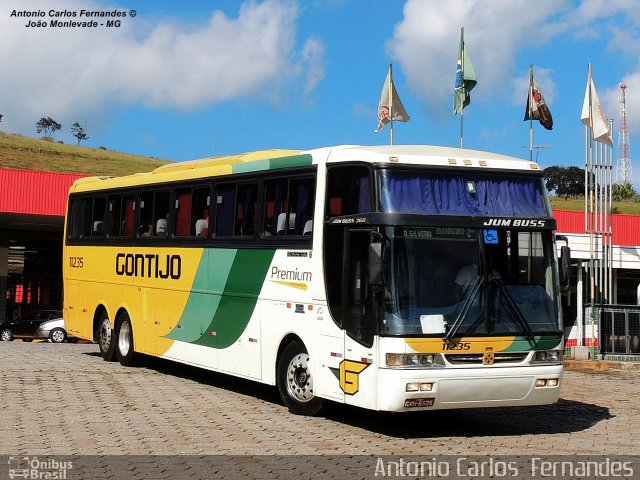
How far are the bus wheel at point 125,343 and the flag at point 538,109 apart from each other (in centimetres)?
1731

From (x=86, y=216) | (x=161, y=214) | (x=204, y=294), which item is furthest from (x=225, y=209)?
(x=86, y=216)

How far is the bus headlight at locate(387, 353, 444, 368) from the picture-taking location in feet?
36.1

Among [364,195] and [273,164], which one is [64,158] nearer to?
[273,164]

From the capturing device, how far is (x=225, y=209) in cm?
1503

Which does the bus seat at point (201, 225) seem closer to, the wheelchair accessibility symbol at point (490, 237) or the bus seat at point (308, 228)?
the bus seat at point (308, 228)

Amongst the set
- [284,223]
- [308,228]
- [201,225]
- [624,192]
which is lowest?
[308,228]

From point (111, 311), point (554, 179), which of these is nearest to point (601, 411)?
point (111, 311)

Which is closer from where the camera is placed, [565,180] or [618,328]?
[618,328]

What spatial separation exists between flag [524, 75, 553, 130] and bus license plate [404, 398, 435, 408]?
2185 cm

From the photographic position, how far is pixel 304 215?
505 inches

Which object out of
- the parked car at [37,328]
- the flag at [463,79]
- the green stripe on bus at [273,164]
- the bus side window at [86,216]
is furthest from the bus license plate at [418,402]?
the parked car at [37,328]

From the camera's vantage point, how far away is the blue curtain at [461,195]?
1155cm

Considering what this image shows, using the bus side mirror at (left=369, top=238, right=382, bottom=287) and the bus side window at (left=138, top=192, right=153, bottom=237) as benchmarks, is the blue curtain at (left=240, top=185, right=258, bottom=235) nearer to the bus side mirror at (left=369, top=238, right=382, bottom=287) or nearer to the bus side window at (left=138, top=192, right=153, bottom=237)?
the bus side mirror at (left=369, top=238, right=382, bottom=287)

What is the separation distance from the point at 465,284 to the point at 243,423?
10.4 feet
